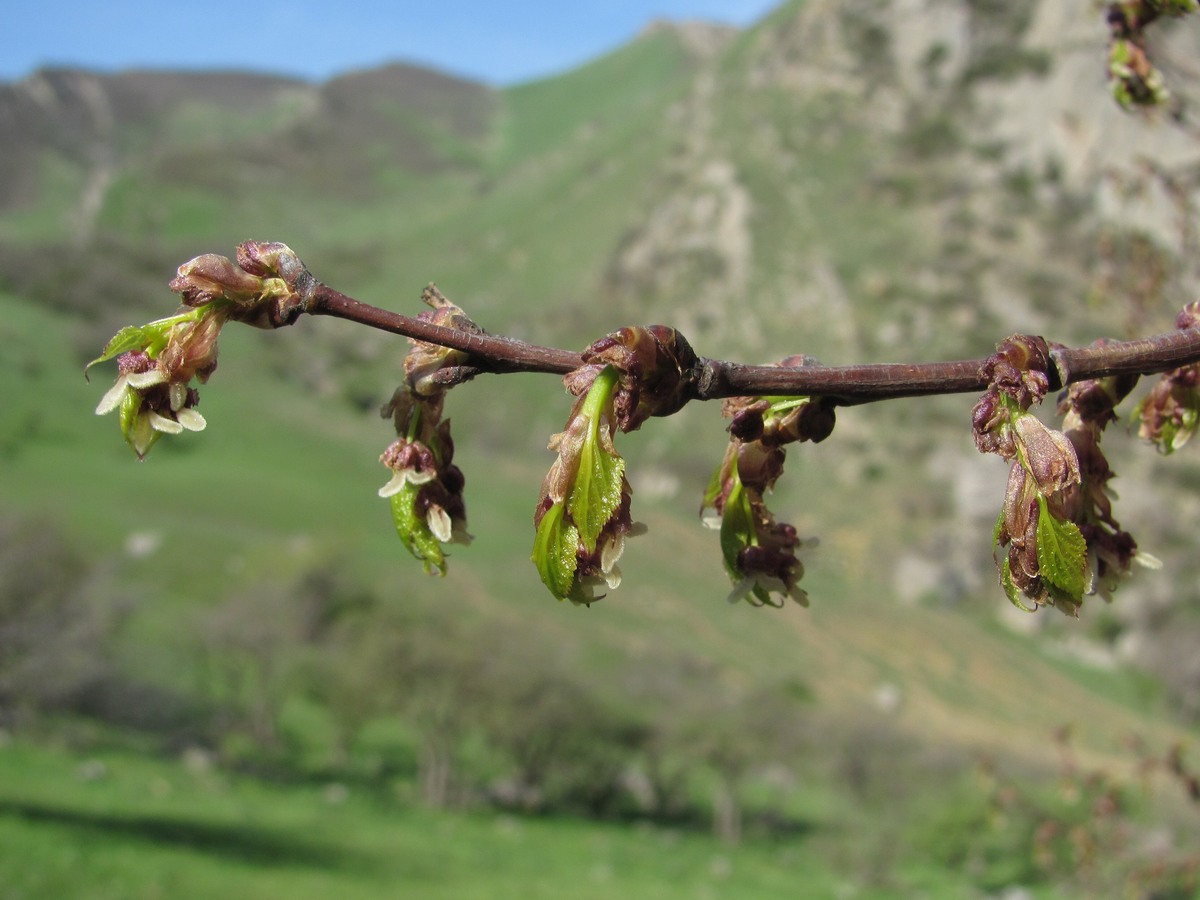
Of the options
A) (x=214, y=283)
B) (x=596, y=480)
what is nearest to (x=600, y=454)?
(x=596, y=480)

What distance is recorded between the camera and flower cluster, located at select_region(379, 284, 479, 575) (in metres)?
1.36

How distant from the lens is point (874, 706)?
146 ft

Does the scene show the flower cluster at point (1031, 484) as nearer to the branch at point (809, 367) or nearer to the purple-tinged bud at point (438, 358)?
the branch at point (809, 367)

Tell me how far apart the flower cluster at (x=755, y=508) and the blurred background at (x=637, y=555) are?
4599 millimetres

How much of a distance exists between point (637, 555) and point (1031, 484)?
51026 millimetres

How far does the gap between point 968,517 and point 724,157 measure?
26397mm

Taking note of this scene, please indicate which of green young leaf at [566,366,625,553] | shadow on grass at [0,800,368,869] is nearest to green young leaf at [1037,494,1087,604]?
green young leaf at [566,366,625,553]

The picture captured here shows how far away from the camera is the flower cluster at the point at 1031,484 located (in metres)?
1.05

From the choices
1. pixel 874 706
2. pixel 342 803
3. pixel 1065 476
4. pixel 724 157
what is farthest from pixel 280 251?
pixel 724 157

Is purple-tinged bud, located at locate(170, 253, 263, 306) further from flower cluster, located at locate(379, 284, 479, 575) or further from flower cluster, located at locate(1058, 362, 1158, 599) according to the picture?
flower cluster, located at locate(1058, 362, 1158, 599)

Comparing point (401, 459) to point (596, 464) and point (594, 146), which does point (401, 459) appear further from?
point (594, 146)

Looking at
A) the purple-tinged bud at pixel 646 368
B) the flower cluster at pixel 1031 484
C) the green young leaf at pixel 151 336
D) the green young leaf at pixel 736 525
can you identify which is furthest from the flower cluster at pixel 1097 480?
the green young leaf at pixel 151 336

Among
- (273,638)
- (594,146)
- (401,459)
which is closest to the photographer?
(401,459)

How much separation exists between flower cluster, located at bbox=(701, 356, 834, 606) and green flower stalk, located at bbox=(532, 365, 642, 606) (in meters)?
0.33
